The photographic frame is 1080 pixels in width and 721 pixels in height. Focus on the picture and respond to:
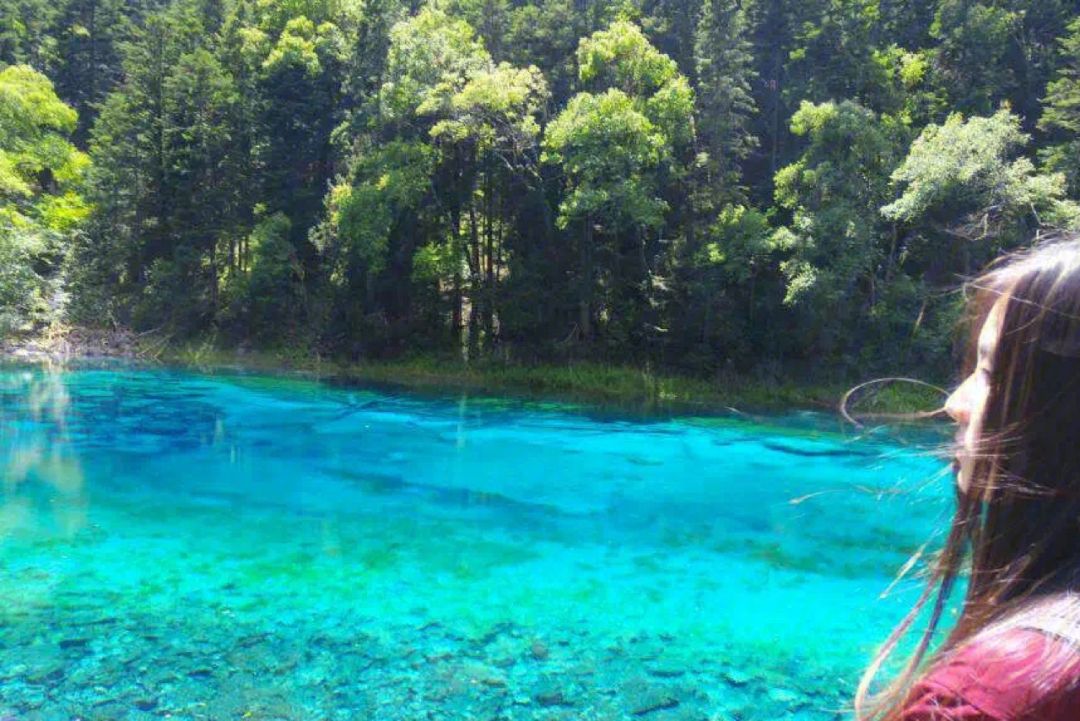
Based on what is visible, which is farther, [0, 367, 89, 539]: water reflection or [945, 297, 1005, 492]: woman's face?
[0, 367, 89, 539]: water reflection

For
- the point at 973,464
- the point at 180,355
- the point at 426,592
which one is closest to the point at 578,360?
the point at 180,355

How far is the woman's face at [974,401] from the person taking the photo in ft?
2.94

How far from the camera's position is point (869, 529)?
10289 mm

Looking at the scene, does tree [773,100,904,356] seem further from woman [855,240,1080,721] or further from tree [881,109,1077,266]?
woman [855,240,1080,721]

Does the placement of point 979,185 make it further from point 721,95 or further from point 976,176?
point 721,95

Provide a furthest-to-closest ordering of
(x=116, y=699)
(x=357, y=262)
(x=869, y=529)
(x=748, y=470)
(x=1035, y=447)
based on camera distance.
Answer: (x=357, y=262)
(x=748, y=470)
(x=869, y=529)
(x=116, y=699)
(x=1035, y=447)

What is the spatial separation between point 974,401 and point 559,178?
922 inches

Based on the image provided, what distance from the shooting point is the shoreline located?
69.4 feet

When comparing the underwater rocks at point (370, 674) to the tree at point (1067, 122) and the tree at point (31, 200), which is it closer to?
the tree at point (1067, 122)

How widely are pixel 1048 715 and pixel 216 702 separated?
549 cm

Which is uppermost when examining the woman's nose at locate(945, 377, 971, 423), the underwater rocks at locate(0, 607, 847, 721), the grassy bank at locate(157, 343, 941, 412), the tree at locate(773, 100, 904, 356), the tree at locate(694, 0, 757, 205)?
the tree at locate(694, 0, 757, 205)

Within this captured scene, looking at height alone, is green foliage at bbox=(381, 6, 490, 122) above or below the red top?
above

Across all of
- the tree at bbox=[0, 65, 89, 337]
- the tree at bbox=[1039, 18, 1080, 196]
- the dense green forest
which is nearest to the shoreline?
the dense green forest

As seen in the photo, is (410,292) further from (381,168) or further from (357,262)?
(381,168)
